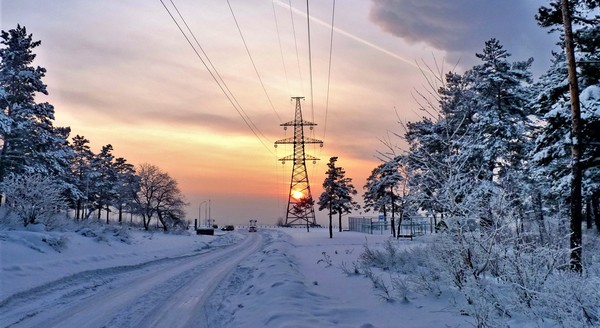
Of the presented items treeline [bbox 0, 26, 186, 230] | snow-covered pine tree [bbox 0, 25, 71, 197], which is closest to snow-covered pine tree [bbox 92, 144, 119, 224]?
treeline [bbox 0, 26, 186, 230]

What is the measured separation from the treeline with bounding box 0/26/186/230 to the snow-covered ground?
5907 mm

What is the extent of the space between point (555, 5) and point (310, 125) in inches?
2004

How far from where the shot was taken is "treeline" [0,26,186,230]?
21.2 meters

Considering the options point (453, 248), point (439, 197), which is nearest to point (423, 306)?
point (453, 248)

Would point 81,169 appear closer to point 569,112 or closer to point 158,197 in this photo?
point 158,197

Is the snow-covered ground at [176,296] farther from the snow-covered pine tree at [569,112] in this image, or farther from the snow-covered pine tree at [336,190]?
the snow-covered pine tree at [336,190]

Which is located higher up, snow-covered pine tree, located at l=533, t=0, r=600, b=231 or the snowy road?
snow-covered pine tree, located at l=533, t=0, r=600, b=231

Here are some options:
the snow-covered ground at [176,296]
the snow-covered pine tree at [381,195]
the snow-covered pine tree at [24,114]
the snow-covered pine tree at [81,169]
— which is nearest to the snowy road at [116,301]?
the snow-covered ground at [176,296]

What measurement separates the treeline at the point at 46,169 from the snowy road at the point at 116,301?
32.4 feet

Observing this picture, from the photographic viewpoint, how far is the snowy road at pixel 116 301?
7.80 m

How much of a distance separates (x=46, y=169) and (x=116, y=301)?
95.0ft

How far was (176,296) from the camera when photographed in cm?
1047

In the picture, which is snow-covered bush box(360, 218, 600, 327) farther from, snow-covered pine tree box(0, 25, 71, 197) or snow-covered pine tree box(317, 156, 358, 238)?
snow-covered pine tree box(317, 156, 358, 238)

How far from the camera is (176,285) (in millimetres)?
12258
